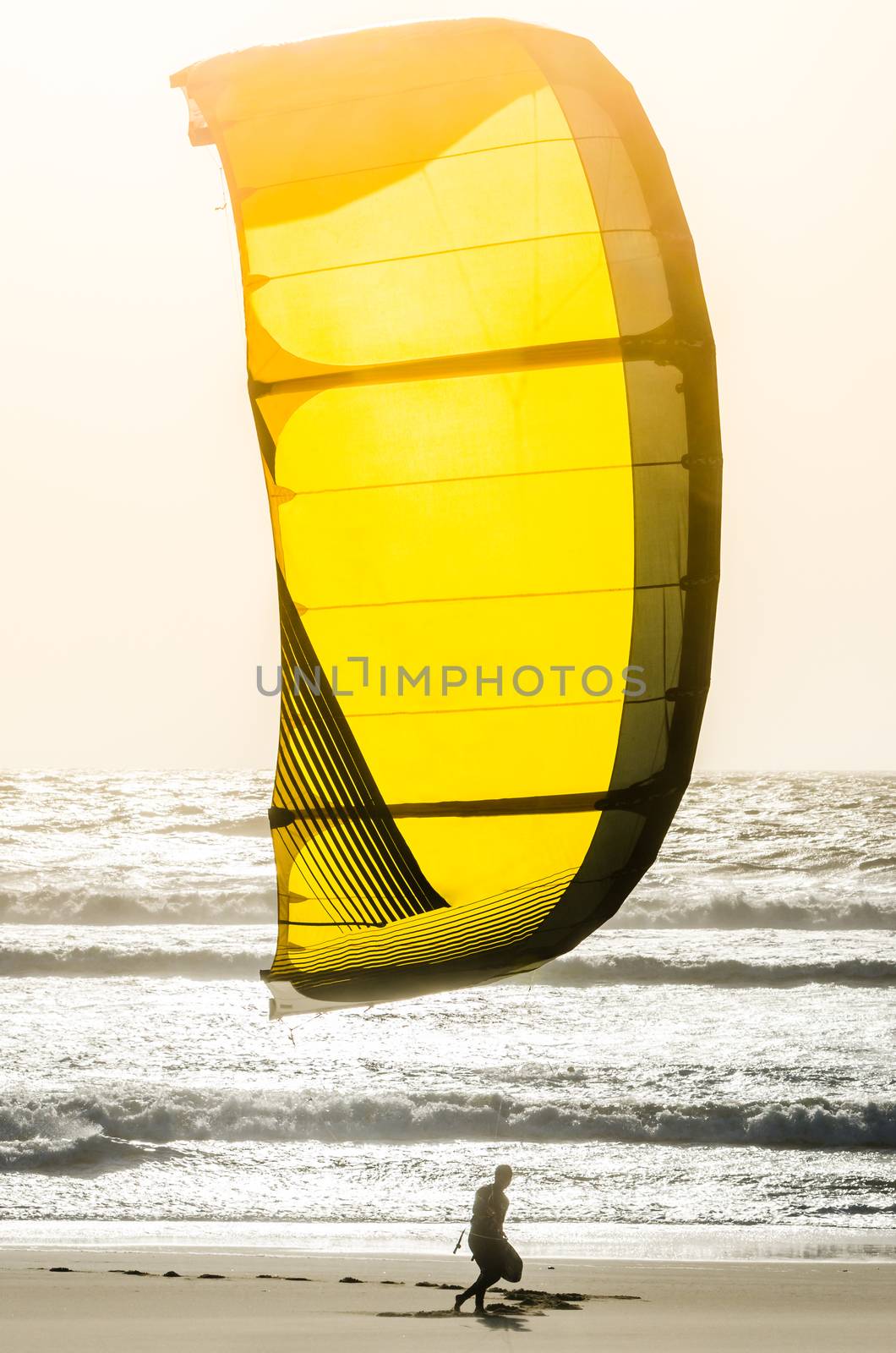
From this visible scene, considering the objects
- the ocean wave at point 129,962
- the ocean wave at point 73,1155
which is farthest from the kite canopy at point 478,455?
the ocean wave at point 129,962

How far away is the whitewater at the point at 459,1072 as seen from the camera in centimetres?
773

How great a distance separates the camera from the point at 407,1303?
18.1ft

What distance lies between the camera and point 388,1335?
499cm

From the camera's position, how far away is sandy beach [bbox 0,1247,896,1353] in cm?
502

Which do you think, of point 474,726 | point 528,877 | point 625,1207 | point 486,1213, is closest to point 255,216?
point 474,726

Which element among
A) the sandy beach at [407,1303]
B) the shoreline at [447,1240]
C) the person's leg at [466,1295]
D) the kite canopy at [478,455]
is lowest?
the shoreline at [447,1240]

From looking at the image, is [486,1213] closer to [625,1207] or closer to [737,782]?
[625,1207]

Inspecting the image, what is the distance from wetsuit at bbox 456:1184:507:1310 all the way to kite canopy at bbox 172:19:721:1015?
4.85 feet

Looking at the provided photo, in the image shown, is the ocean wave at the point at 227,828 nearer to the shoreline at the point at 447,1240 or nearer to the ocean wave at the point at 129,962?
the ocean wave at the point at 129,962

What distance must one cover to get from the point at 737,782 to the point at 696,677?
29613 millimetres

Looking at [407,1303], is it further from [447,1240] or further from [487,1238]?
[447,1240]

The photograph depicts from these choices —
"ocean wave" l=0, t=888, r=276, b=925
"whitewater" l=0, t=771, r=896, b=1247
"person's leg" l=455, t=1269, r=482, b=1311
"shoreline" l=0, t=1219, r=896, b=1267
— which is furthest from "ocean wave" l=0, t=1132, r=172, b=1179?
"ocean wave" l=0, t=888, r=276, b=925

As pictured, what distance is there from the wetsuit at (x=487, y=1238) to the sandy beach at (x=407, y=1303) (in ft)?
0.41

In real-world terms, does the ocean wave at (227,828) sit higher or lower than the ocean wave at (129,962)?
higher
